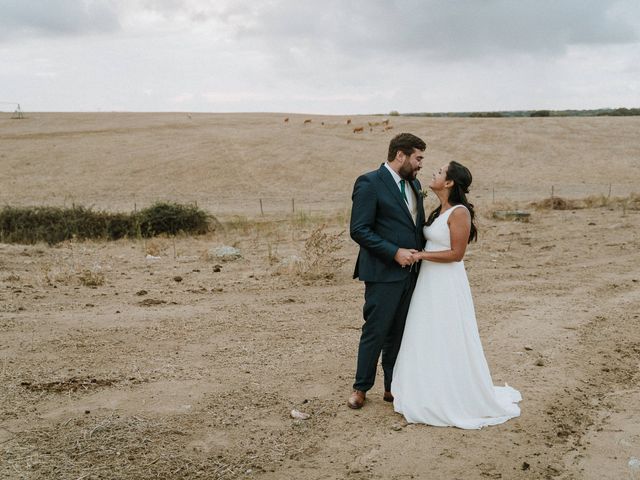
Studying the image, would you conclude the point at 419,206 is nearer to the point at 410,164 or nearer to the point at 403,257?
the point at 410,164

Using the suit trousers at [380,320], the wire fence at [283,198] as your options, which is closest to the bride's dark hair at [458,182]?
the suit trousers at [380,320]

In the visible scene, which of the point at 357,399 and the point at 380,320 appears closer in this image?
the point at 380,320

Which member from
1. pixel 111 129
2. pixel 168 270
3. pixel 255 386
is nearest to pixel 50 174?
pixel 111 129

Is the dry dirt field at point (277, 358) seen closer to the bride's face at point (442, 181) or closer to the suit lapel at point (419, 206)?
the suit lapel at point (419, 206)

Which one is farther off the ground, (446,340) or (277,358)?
(446,340)

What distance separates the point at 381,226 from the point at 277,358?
2.38 meters

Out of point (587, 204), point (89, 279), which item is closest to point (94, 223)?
point (89, 279)

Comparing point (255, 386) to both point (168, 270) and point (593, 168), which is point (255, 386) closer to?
point (168, 270)

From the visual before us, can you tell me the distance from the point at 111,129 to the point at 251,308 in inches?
1916

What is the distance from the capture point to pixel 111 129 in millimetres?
54281

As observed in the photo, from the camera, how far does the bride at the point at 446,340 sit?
5.30 m

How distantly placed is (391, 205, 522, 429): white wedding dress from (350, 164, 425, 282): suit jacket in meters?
0.22

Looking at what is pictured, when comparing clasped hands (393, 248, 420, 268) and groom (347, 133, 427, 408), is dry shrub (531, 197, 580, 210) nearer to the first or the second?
groom (347, 133, 427, 408)

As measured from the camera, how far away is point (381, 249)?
5.21 metres
